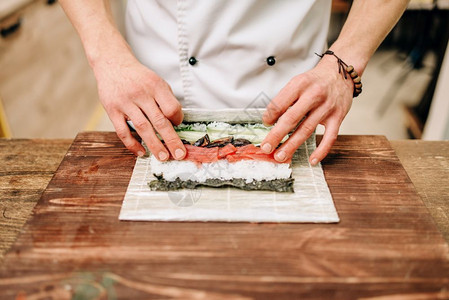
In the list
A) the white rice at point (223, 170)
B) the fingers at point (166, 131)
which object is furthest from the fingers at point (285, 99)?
the fingers at point (166, 131)

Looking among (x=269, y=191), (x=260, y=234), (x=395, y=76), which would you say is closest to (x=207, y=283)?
(x=260, y=234)

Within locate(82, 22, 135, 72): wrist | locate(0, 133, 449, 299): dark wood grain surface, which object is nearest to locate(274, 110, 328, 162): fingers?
locate(0, 133, 449, 299): dark wood grain surface

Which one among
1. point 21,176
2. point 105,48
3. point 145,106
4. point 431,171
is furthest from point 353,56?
point 21,176

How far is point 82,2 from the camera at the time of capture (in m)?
1.18

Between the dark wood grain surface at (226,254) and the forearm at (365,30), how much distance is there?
1.36 ft

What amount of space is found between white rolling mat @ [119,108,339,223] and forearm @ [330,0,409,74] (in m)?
0.41

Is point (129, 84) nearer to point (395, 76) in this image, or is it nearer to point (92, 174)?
point (92, 174)

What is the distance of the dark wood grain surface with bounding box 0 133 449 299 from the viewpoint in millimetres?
718

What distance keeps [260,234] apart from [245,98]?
1.74 feet

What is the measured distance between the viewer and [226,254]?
781 millimetres

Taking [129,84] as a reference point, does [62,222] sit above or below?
below

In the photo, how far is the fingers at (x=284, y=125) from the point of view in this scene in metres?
0.98

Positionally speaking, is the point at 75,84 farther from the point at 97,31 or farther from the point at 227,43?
the point at 227,43

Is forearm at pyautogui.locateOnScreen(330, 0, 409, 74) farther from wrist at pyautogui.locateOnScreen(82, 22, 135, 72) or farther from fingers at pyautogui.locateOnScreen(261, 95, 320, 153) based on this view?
wrist at pyautogui.locateOnScreen(82, 22, 135, 72)
